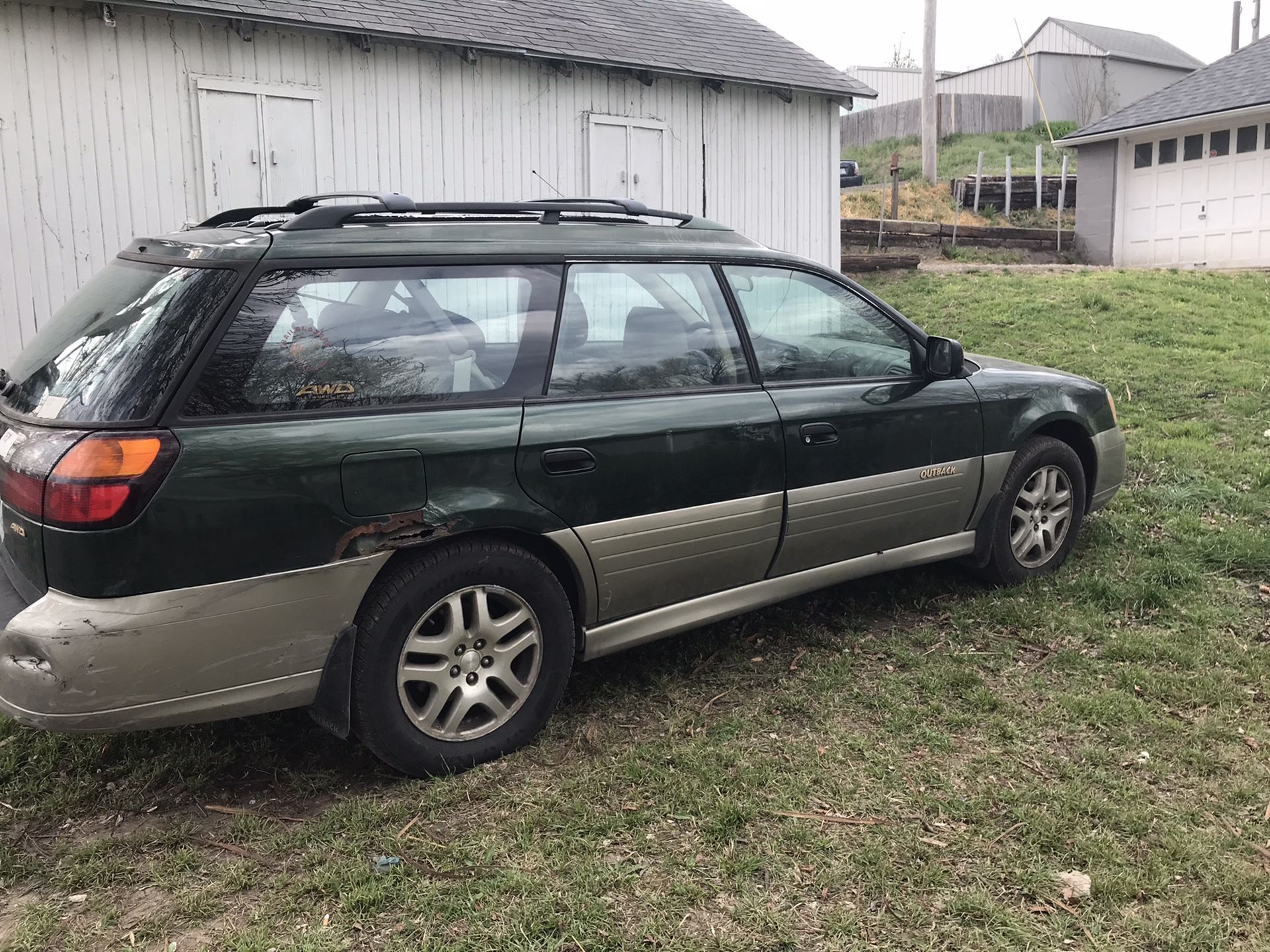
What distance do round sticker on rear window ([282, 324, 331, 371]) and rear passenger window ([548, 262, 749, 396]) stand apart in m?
0.74

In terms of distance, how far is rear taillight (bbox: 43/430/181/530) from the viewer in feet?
8.68

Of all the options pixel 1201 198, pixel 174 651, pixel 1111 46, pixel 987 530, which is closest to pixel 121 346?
pixel 174 651

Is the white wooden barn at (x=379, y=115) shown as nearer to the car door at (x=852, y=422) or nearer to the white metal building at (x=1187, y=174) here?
the car door at (x=852, y=422)

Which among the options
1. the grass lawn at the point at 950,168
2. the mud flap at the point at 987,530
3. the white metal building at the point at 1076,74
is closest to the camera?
the mud flap at the point at 987,530

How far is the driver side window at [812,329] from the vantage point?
4.01 meters

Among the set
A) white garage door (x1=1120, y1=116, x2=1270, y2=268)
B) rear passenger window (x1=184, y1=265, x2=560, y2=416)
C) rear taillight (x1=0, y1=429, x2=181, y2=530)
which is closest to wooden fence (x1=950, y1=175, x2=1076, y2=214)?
white garage door (x1=1120, y1=116, x2=1270, y2=268)

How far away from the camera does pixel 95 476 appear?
2.65 metres

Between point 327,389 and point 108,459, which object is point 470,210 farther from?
point 108,459

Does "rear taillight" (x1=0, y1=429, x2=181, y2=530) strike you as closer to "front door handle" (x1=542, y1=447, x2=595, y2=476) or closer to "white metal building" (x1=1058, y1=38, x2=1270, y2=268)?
"front door handle" (x1=542, y1=447, x2=595, y2=476)

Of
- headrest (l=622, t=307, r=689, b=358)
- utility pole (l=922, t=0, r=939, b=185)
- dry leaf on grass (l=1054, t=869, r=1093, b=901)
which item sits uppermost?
utility pole (l=922, t=0, r=939, b=185)

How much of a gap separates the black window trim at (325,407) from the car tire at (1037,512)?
240 cm

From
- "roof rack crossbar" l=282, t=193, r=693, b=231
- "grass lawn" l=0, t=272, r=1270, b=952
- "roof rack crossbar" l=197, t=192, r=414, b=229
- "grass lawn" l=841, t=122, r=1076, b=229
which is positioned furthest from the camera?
"grass lawn" l=841, t=122, r=1076, b=229

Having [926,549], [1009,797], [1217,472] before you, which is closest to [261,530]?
[1009,797]

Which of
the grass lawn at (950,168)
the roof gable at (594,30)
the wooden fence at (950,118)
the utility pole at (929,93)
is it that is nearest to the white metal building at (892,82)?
the wooden fence at (950,118)
